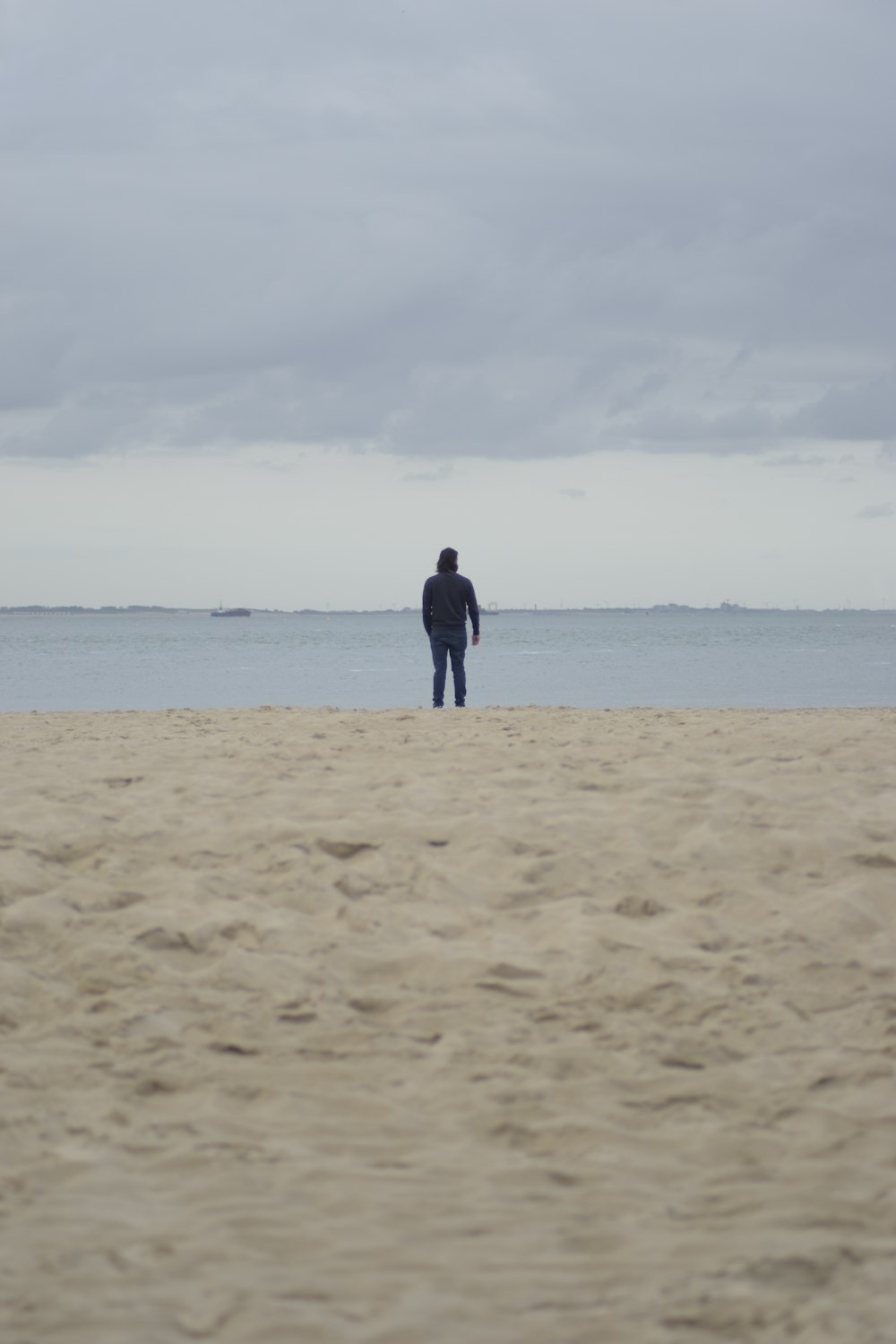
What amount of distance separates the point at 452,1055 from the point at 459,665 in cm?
920

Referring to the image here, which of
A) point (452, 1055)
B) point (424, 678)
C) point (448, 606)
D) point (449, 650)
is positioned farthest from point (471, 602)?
point (424, 678)

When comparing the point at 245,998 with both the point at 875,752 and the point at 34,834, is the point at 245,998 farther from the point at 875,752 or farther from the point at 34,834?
the point at 875,752

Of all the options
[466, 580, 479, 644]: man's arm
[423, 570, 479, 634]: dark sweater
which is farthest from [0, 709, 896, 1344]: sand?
[423, 570, 479, 634]: dark sweater

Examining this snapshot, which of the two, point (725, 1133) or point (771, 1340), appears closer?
point (771, 1340)

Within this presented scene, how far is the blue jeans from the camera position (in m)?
12.4

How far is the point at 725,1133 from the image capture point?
318 cm

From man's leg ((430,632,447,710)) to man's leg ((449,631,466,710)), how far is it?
0.12 m

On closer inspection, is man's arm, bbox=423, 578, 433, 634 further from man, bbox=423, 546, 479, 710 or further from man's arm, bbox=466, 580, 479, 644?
man's arm, bbox=466, 580, 479, 644

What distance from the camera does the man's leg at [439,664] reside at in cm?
1253

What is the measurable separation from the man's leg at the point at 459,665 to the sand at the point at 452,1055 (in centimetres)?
557

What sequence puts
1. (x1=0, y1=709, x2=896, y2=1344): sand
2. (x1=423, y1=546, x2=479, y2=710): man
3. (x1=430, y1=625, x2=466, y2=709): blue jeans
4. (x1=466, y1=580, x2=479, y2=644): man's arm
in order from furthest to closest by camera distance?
1. (x1=430, y1=625, x2=466, y2=709): blue jeans
2. (x1=423, y1=546, x2=479, y2=710): man
3. (x1=466, y1=580, x2=479, y2=644): man's arm
4. (x1=0, y1=709, x2=896, y2=1344): sand

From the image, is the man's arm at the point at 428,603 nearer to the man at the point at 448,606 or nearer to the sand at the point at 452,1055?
the man at the point at 448,606

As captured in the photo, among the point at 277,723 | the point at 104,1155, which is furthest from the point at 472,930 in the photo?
the point at 277,723

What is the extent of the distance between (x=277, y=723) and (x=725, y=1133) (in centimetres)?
785
